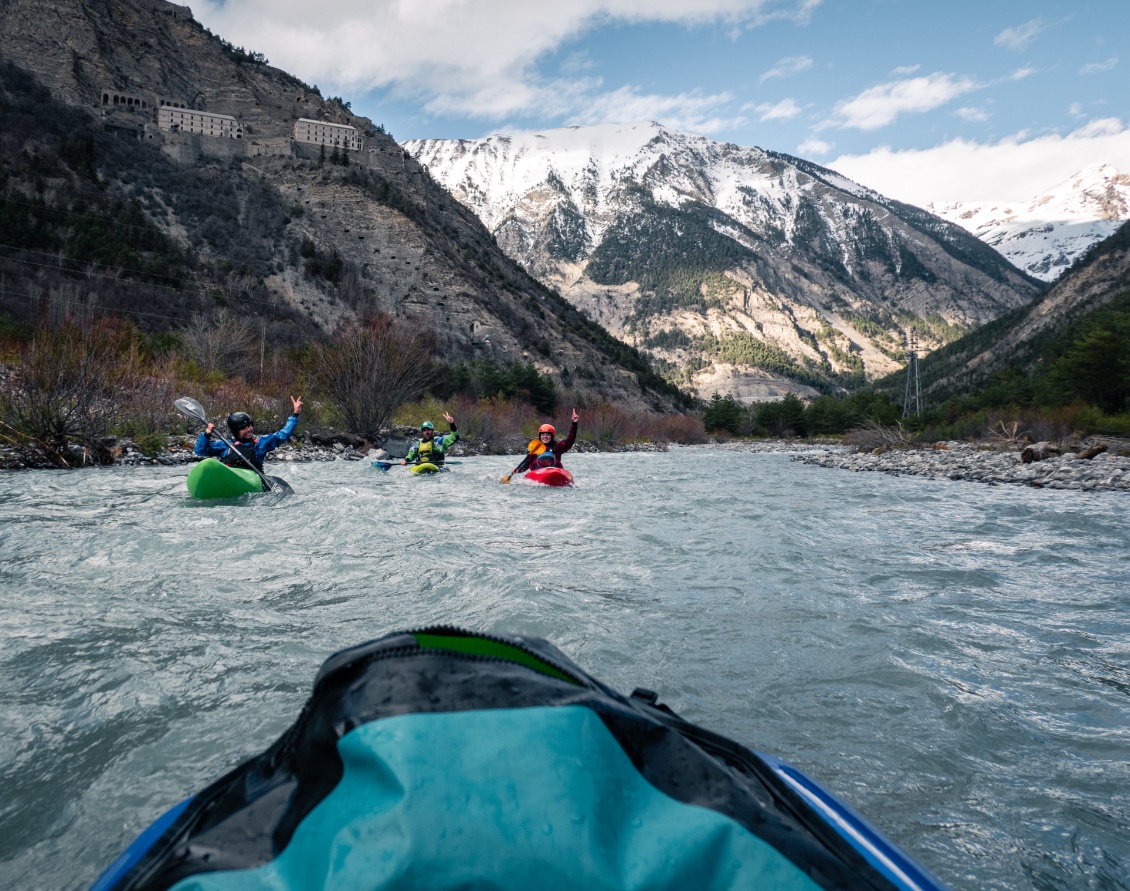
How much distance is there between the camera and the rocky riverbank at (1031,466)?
40.7 feet

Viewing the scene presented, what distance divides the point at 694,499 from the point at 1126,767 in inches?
337

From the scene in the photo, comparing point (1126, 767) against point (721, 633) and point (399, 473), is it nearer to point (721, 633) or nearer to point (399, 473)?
point (721, 633)

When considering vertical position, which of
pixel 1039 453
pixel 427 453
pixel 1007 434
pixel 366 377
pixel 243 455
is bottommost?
pixel 427 453

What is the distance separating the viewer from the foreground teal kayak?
90 centimetres

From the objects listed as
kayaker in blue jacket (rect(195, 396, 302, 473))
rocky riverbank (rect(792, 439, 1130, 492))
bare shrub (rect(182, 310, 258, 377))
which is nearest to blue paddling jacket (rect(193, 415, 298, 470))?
kayaker in blue jacket (rect(195, 396, 302, 473))

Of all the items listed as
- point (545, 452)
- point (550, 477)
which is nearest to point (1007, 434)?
point (545, 452)

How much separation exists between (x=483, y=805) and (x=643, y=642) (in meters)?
2.79

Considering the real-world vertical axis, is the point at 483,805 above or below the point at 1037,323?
below

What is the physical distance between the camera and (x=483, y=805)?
0.94m

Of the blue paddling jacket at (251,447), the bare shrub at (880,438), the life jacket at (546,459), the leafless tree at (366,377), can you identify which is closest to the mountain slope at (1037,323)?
the bare shrub at (880,438)

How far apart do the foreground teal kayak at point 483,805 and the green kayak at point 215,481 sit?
7.49 metres

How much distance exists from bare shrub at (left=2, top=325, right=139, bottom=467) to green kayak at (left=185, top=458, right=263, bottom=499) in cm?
430

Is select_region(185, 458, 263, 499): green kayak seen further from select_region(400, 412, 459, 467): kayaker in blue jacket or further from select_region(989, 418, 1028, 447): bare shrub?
select_region(989, 418, 1028, 447): bare shrub

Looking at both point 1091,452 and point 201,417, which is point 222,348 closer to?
point 201,417
